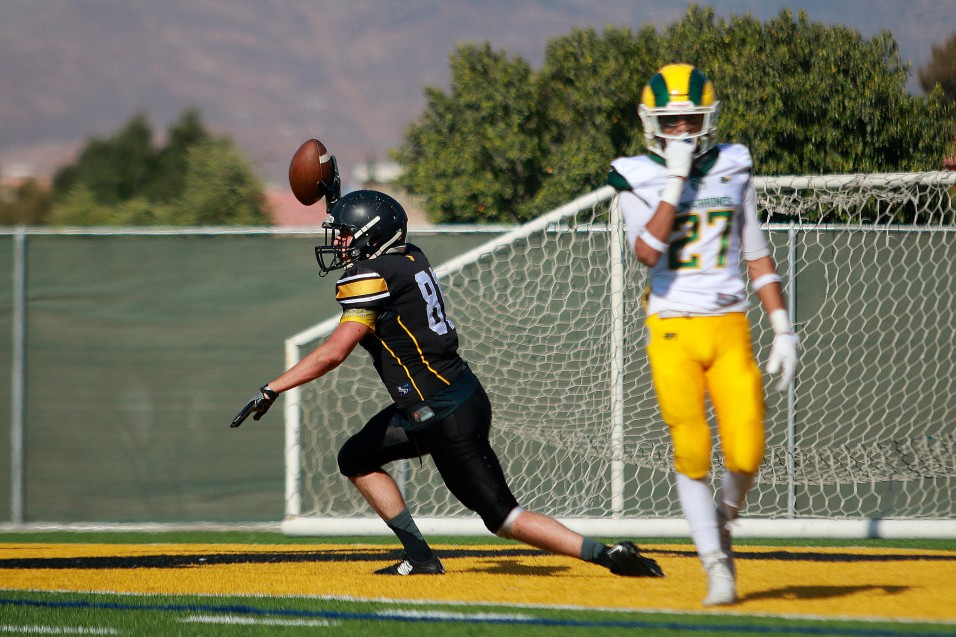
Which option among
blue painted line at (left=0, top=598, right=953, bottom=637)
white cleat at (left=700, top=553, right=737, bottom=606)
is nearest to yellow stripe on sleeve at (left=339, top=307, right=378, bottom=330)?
blue painted line at (left=0, top=598, right=953, bottom=637)

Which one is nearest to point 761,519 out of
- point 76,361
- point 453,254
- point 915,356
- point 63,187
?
point 915,356

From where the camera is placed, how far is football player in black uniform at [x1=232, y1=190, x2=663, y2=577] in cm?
502

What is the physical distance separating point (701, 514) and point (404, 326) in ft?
5.16

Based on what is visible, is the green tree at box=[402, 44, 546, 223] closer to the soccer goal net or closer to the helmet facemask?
the soccer goal net

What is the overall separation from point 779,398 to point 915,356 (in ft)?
3.20

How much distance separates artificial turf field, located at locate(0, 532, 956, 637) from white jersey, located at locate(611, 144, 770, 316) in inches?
45.1

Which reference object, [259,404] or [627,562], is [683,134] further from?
[259,404]

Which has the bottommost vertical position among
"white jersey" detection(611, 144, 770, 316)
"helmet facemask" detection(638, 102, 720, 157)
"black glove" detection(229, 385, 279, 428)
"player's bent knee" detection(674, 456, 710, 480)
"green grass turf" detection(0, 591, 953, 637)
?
"green grass turf" detection(0, 591, 953, 637)

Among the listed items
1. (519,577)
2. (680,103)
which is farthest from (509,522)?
(680,103)

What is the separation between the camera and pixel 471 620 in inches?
170

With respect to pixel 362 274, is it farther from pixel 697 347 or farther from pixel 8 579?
pixel 8 579

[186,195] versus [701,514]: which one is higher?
[186,195]

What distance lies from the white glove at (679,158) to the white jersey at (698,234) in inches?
5.4

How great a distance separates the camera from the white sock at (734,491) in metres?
4.39
